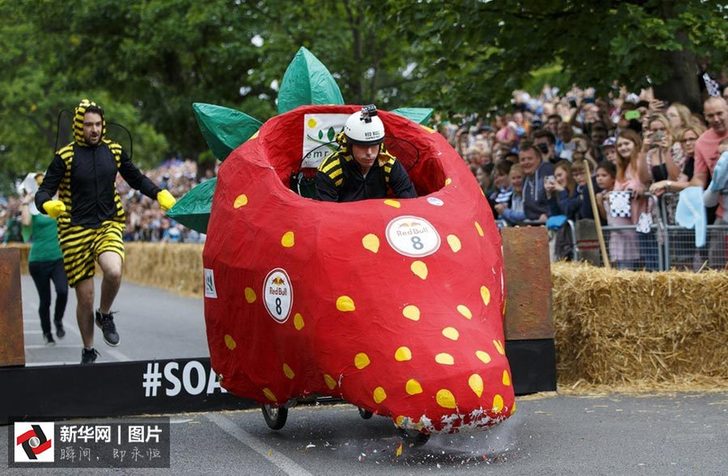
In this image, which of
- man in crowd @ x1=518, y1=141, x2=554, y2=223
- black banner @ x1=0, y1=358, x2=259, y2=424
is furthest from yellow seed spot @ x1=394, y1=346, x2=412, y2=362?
man in crowd @ x1=518, y1=141, x2=554, y2=223

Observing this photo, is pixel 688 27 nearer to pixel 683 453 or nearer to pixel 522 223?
pixel 522 223

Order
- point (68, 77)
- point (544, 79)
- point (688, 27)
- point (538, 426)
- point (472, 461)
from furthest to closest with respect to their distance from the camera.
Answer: point (68, 77) < point (544, 79) < point (688, 27) < point (538, 426) < point (472, 461)

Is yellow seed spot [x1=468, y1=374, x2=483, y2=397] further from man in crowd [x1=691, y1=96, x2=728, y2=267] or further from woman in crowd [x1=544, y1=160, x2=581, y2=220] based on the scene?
woman in crowd [x1=544, y1=160, x2=581, y2=220]

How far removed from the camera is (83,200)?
32.1 feet

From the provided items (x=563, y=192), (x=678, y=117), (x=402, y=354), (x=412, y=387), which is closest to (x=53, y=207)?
(x=402, y=354)

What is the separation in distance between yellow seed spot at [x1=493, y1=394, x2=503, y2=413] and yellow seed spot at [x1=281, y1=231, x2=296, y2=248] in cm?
143

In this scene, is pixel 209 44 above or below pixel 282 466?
above

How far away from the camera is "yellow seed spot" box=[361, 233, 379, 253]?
Answer: 7.12 metres

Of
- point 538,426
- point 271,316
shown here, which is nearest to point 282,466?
point 271,316

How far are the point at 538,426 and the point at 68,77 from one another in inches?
1119

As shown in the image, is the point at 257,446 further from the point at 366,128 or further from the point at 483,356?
the point at 366,128

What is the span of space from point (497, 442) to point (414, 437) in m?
0.50

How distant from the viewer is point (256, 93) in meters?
30.6

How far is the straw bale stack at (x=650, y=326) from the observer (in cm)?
995
